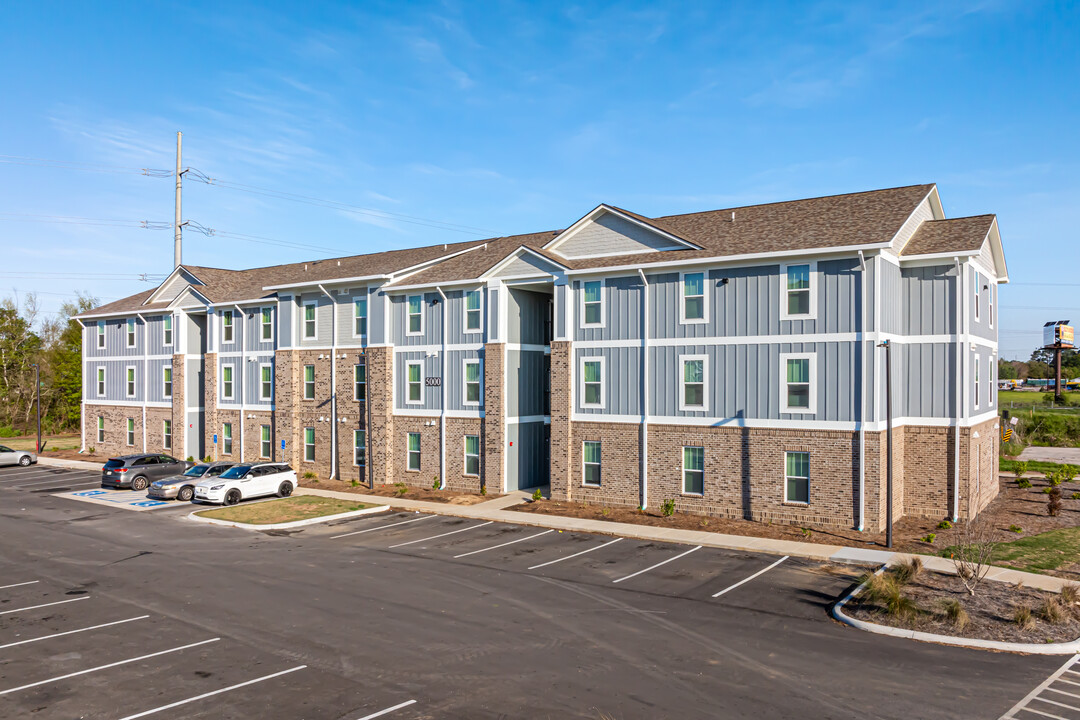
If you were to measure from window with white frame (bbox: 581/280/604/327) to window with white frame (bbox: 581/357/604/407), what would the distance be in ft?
4.77

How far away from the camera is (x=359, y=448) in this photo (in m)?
36.1

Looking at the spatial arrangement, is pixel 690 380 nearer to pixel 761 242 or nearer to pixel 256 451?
pixel 761 242

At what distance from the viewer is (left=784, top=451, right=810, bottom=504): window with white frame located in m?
24.3

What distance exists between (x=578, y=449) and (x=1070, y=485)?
22477 mm

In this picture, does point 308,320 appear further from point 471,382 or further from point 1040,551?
point 1040,551

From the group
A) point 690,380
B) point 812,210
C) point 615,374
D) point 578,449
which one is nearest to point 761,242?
point 812,210

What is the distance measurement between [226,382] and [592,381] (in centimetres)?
2425

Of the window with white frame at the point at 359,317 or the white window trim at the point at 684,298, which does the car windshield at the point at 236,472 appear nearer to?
the window with white frame at the point at 359,317

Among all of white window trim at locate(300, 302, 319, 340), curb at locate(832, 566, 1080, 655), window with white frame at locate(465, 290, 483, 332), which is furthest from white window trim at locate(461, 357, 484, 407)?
curb at locate(832, 566, 1080, 655)

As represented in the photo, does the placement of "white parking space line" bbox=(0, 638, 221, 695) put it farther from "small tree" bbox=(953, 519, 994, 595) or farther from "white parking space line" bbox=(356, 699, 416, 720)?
"small tree" bbox=(953, 519, 994, 595)

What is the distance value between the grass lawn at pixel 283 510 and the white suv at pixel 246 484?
0.71 meters

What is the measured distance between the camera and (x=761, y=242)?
25562mm

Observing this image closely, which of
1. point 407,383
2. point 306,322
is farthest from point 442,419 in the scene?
point 306,322

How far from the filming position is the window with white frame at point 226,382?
42.6 metres
